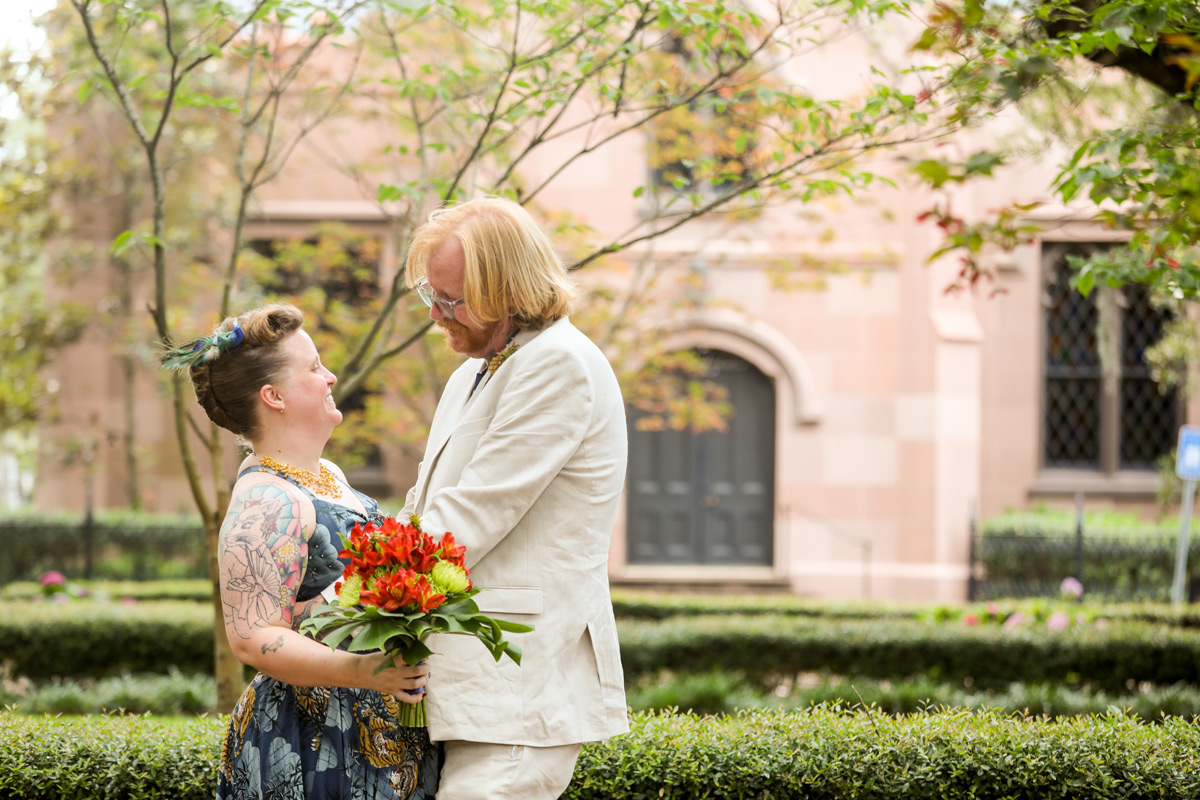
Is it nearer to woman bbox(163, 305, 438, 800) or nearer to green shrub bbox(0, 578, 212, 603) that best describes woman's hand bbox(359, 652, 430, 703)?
woman bbox(163, 305, 438, 800)

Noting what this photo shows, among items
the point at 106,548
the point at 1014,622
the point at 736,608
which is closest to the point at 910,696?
the point at 1014,622

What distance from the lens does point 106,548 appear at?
14219 mm

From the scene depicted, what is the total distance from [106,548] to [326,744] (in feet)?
44.2

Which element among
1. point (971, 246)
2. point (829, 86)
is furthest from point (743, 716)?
point (829, 86)

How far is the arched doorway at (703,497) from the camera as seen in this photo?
14.9 metres

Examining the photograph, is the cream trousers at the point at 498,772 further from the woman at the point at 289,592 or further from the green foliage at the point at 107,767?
the green foliage at the point at 107,767

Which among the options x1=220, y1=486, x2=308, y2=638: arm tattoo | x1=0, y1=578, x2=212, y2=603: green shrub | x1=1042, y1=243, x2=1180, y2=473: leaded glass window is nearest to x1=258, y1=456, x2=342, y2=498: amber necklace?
x1=220, y1=486, x2=308, y2=638: arm tattoo

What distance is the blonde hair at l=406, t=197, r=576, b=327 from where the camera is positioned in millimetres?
2281

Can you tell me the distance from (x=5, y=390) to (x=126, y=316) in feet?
6.50

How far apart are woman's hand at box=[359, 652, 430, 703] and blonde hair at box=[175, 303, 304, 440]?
73cm

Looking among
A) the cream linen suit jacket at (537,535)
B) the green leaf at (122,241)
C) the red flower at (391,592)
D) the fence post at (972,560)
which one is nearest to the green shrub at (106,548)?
the green leaf at (122,241)

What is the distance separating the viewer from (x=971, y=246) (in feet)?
13.9

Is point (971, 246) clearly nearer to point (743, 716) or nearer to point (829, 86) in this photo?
point (743, 716)

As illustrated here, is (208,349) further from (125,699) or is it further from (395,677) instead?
(125,699)
